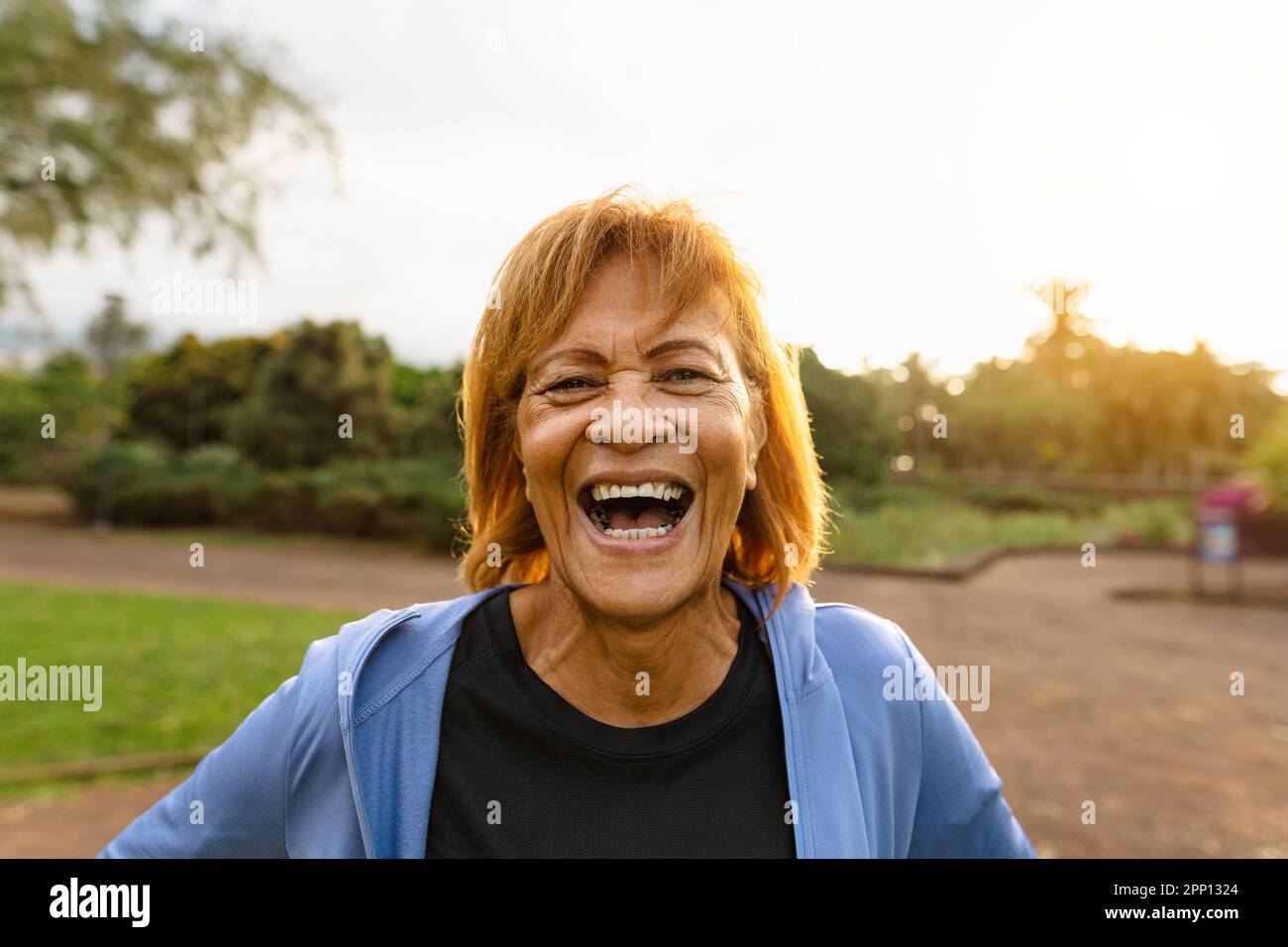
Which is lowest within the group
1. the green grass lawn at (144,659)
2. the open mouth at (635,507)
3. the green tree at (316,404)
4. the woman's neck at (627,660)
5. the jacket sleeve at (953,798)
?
the green grass lawn at (144,659)

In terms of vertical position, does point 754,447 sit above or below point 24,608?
above

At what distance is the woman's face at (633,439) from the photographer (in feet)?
5.65

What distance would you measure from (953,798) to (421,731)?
1.02 metres

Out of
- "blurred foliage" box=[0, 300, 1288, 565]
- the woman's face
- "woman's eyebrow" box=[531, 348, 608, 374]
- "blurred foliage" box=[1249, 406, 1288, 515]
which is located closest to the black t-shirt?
the woman's face

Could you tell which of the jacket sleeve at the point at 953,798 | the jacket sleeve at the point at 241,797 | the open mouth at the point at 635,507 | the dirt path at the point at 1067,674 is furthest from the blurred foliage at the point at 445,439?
the jacket sleeve at the point at 953,798

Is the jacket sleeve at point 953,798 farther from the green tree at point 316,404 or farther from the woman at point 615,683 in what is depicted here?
the green tree at point 316,404

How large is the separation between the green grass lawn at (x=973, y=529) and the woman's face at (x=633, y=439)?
1315 centimetres

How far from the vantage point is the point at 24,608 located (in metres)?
10.4

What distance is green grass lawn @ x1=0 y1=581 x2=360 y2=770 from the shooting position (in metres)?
6.06

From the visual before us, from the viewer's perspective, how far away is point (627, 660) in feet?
5.73
